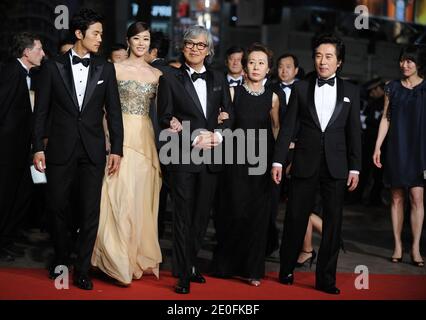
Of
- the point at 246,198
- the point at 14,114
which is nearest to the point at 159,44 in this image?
the point at 14,114

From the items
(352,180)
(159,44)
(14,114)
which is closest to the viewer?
(352,180)

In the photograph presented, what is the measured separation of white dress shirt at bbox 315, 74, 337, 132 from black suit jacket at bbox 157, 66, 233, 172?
72 cm

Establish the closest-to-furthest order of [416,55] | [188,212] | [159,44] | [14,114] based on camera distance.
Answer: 1. [188,212]
2. [14,114]
3. [416,55]
4. [159,44]

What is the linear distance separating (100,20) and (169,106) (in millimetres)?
810

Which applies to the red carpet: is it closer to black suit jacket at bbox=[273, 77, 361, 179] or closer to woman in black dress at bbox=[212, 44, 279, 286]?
woman in black dress at bbox=[212, 44, 279, 286]

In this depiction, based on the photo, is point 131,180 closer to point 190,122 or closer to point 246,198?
point 190,122

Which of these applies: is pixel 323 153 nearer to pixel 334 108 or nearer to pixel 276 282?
pixel 334 108

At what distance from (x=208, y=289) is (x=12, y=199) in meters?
2.24

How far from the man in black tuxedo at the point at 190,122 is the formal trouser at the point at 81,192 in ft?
1.85

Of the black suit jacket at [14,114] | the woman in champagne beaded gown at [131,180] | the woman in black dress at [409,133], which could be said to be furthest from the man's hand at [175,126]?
the woman in black dress at [409,133]

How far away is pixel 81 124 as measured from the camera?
604 centimetres

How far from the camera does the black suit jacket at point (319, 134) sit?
6180mm
